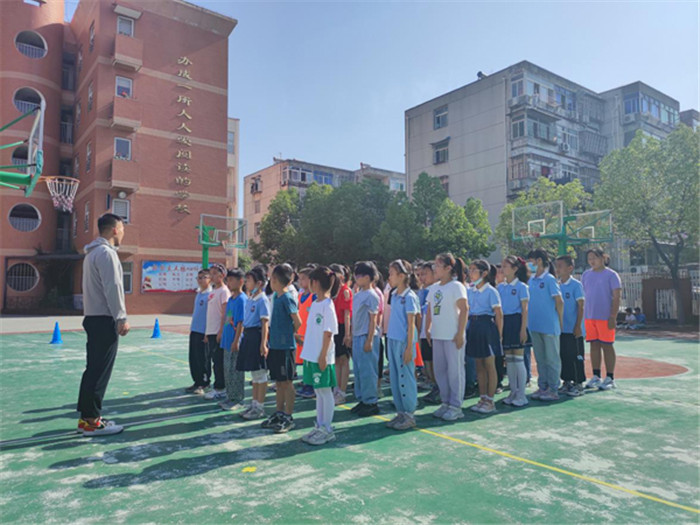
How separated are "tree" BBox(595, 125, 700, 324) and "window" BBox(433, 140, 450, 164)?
14.2 metres

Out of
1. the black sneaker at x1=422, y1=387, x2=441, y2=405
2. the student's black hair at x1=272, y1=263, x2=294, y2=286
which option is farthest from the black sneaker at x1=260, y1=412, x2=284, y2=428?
the black sneaker at x1=422, y1=387, x2=441, y2=405

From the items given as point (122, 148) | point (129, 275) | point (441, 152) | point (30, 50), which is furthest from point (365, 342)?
point (441, 152)

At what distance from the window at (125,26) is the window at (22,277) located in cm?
1295

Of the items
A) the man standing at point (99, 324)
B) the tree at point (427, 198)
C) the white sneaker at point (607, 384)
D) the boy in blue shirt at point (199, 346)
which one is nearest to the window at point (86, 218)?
the tree at point (427, 198)

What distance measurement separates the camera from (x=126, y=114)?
23.3 m

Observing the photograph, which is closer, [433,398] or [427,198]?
[433,398]

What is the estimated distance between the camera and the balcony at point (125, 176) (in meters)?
23.0

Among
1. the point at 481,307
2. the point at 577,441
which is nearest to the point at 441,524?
the point at 577,441

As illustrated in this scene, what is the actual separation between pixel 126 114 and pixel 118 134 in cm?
109

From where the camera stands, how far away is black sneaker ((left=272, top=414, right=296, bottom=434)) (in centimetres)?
455

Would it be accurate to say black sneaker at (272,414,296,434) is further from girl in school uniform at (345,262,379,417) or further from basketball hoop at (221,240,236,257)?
basketball hoop at (221,240,236,257)

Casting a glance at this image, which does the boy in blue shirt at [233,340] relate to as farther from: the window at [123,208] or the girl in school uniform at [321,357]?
the window at [123,208]

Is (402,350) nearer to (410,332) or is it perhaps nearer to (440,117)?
(410,332)

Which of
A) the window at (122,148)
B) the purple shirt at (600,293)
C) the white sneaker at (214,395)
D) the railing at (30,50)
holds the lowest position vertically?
the white sneaker at (214,395)
